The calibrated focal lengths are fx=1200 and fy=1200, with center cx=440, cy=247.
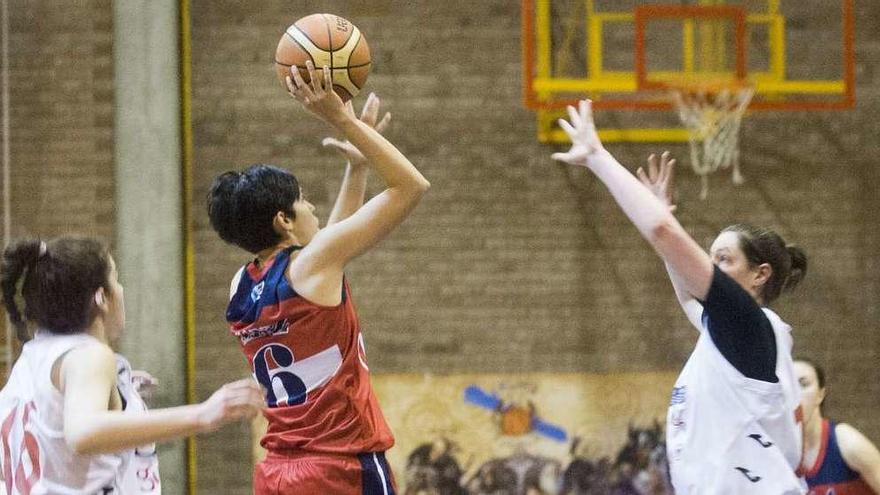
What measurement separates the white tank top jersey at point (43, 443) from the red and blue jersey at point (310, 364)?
0.49 meters

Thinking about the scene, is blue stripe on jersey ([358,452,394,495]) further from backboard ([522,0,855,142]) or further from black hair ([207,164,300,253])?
backboard ([522,0,855,142])

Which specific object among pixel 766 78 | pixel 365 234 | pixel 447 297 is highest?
pixel 766 78

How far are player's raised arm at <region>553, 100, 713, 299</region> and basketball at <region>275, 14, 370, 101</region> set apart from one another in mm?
1038

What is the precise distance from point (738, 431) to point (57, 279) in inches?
66.0

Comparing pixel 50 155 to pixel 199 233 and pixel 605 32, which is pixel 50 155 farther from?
pixel 605 32

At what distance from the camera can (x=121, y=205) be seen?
7145 mm

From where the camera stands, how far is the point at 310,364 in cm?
305

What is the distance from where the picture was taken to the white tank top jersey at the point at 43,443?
A: 2.57m

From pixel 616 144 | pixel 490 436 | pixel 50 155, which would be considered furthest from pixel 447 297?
pixel 50 155

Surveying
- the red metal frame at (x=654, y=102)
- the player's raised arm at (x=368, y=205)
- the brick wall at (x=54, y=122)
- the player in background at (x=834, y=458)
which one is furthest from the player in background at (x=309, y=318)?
the brick wall at (x=54, y=122)

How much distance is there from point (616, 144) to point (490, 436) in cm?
196

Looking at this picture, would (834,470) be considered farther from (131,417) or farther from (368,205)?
(131,417)

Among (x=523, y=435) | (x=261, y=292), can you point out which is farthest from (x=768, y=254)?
(x=523, y=435)

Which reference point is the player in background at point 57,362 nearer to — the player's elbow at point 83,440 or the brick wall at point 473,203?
the player's elbow at point 83,440
